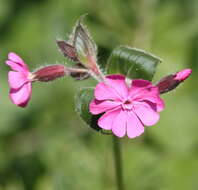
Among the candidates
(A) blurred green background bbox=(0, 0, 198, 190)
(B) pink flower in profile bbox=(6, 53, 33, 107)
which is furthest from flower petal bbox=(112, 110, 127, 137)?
(A) blurred green background bbox=(0, 0, 198, 190)

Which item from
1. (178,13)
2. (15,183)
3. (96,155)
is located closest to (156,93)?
(96,155)

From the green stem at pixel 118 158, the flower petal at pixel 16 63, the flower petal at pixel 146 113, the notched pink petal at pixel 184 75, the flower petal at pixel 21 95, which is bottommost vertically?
the green stem at pixel 118 158

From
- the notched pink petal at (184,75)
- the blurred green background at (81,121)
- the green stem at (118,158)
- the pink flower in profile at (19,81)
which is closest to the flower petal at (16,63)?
the pink flower in profile at (19,81)

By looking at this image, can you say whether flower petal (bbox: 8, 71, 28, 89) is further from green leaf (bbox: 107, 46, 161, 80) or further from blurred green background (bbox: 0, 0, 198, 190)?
blurred green background (bbox: 0, 0, 198, 190)

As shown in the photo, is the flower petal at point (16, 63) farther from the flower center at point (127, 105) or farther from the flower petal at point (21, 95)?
the flower center at point (127, 105)

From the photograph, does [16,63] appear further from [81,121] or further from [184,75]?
[81,121]

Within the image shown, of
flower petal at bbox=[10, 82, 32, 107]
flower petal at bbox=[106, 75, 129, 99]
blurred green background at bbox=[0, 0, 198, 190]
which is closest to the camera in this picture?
flower petal at bbox=[106, 75, 129, 99]
